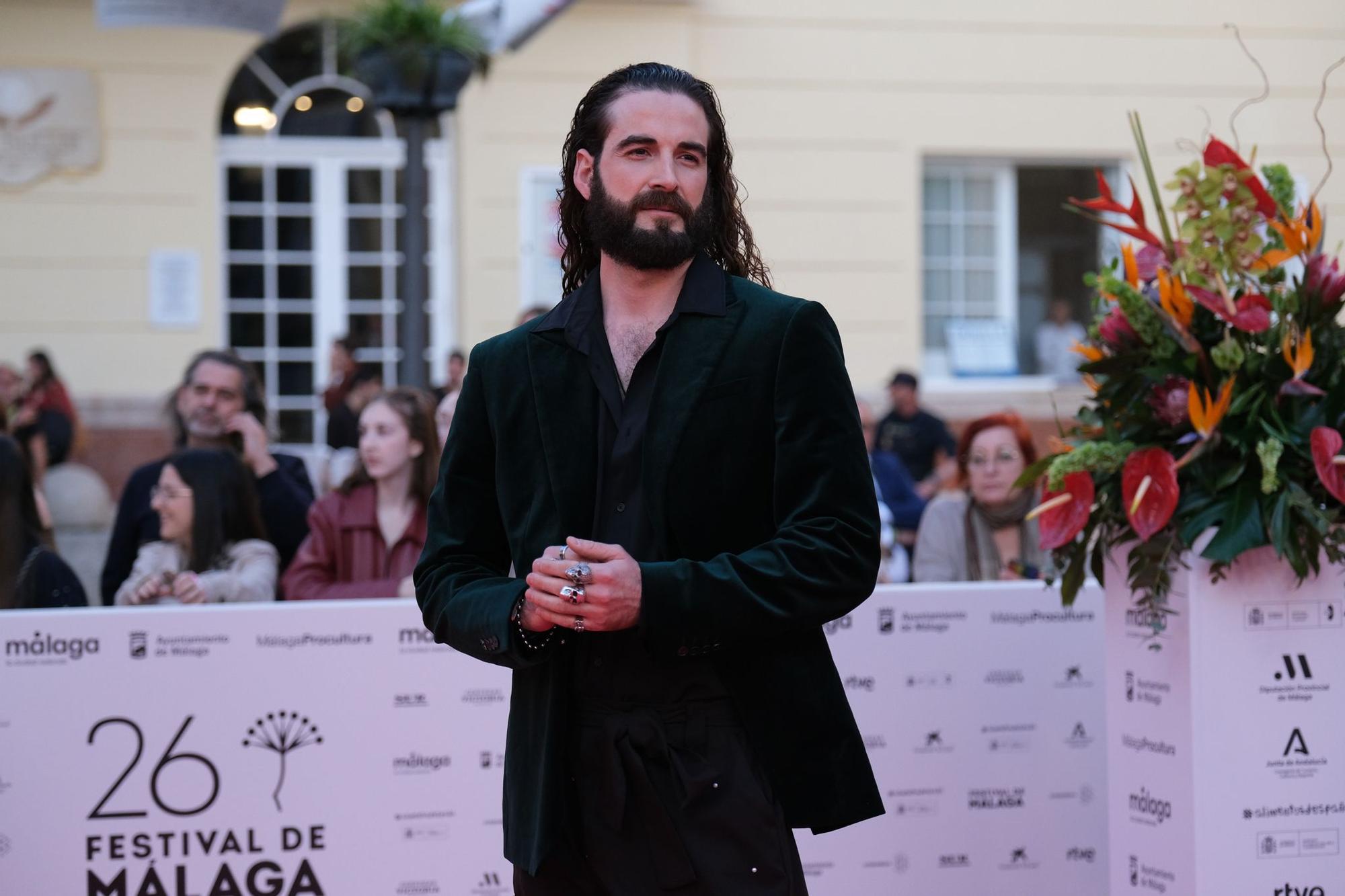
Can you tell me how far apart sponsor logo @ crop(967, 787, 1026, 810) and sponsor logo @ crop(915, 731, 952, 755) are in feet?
0.46

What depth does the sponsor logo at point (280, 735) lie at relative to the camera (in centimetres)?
432

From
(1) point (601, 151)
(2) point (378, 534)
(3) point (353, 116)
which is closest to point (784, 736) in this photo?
(1) point (601, 151)

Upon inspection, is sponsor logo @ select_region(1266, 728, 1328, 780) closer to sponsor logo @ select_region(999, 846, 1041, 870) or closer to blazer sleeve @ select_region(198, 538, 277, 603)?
sponsor logo @ select_region(999, 846, 1041, 870)

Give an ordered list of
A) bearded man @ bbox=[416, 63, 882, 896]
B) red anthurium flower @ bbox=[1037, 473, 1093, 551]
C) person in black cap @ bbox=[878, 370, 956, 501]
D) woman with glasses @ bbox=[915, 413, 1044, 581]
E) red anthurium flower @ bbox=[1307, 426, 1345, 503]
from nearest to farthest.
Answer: bearded man @ bbox=[416, 63, 882, 896] → red anthurium flower @ bbox=[1307, 426, 1345, 503] → red anthurium flower @ bbox=[1037, 473, 1093, 551] → woman with glasses @ bbox=[915, 413, 1044, 581] → person in black cap @ bbox=[878, 370, 956, 501]

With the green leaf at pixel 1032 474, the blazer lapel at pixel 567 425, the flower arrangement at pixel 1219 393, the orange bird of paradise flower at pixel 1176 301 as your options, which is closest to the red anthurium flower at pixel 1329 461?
the flower arrangement at pixel 1219 393

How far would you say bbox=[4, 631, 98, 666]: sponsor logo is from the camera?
4262 mm

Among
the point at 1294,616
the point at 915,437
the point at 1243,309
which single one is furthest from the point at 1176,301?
the point at 915,437

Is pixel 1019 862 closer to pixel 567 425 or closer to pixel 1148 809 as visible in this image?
pixel 1148 809

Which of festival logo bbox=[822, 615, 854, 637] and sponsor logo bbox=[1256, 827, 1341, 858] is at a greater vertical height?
festival logo bbox=[822, 615, 854, 637]

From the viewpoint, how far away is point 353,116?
41.4 feet

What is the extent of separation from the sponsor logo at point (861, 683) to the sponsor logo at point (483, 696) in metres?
0.94

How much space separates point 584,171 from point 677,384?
458mm

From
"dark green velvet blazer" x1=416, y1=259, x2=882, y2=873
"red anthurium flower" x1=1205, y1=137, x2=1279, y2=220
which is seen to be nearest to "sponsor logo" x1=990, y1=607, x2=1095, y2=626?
"red anthurium flower" x1=1205, y1=137, x2=1279, y2=220

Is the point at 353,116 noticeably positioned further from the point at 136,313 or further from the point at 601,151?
the point at 601,151
